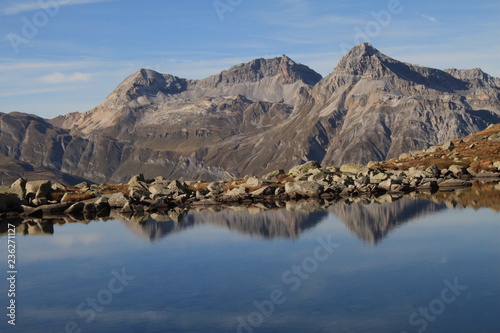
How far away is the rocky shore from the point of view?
9338 centimetres

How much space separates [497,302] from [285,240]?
2866cm

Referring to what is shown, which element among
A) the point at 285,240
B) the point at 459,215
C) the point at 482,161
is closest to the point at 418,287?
the point at 285,240

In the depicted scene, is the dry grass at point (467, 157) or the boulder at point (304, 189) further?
the dry grass at point (467, 157)

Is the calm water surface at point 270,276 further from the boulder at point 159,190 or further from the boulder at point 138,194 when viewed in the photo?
the boulder at point 159,190

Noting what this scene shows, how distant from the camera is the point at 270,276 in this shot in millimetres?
44938

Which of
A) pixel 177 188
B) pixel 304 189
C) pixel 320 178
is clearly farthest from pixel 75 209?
pixel 320 178

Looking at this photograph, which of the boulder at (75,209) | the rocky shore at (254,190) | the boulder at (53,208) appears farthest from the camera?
the rocky shore at (254,190)

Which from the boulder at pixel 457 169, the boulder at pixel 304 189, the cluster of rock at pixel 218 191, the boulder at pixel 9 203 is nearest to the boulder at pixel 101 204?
the cluster of rock at pixel 218 191

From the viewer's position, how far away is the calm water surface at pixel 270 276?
34.2m

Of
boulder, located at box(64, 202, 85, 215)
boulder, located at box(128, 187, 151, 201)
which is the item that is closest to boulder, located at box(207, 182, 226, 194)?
→ boulder, located at box(128, 187, 151, 201)

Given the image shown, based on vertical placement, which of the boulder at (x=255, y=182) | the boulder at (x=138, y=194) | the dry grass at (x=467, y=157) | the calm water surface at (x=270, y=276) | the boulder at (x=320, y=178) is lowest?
the calm water surface at (x=270, y=276)

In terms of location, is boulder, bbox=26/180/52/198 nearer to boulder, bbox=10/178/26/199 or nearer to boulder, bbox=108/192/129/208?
boulder, bbox=10/178/26/199

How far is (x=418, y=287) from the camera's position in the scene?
39031 mm

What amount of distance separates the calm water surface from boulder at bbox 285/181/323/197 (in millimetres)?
27320
